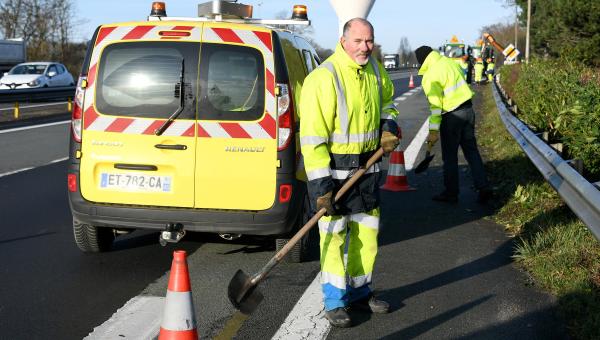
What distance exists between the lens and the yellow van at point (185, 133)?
19.3 feet

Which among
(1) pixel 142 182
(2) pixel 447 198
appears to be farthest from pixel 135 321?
(2) pixel 447 198

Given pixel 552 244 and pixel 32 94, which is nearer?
pixel 552 244

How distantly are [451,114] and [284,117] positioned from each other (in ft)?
12.6

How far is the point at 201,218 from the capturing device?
586 centimetres

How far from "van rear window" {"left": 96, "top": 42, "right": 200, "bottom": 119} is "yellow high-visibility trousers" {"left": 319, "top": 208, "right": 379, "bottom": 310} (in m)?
1.54

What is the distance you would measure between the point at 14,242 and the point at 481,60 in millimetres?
39207

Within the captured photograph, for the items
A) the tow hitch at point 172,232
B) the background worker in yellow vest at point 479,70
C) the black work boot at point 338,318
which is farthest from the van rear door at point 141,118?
the background worker in yellow vest at point 479,70

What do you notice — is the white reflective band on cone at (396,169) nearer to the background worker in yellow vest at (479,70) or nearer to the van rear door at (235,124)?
the van rear door at (235,124)

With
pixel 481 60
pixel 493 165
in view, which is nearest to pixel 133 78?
pixel 493 165

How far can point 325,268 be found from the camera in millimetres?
5031

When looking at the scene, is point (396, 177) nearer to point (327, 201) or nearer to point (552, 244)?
point (552, 244)

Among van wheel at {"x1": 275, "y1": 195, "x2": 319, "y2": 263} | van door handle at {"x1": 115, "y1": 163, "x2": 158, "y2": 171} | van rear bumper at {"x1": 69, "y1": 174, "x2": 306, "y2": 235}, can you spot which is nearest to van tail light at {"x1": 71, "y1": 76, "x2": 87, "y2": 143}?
van door handle at {"x1": 115, "y1": 163, "x2": 158, "y2": 171}

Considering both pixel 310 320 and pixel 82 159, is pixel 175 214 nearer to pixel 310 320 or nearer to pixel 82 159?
pixel 82 159

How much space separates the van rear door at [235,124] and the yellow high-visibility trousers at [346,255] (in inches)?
37.2
